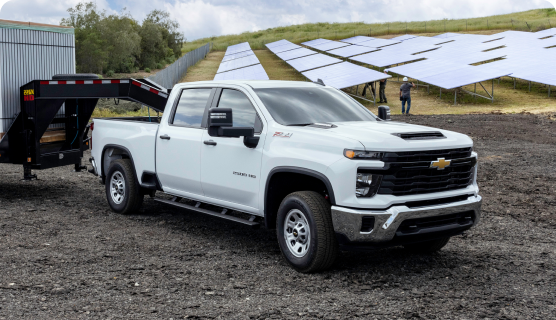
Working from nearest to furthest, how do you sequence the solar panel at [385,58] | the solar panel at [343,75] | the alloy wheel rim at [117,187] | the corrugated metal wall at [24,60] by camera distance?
1. the alloy wheel rim at [117,187]
2. the corrugated metal wall at [24,60]
3. the solar panel at [343,75]
4. the solar panel at [385,58]

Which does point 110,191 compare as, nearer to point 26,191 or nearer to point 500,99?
point 26,191

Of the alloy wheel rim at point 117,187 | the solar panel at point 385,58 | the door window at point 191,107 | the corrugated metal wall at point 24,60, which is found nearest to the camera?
the door window at point 191,107

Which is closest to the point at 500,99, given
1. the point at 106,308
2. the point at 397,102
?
the point at 397,102

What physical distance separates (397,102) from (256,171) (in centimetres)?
2794

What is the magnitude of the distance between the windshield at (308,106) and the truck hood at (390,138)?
0.47m

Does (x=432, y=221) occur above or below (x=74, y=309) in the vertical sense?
above

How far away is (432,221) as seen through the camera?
5.18m

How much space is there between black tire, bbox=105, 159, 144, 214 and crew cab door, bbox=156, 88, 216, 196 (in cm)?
76

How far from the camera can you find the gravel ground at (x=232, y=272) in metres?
4.54

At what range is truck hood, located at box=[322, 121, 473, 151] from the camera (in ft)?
16.1

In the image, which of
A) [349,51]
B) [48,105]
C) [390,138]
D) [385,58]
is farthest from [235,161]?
[349,51]

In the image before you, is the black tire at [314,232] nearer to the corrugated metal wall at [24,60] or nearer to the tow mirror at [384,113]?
the tow mirror at [384,113]

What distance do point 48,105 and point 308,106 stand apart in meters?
5.01

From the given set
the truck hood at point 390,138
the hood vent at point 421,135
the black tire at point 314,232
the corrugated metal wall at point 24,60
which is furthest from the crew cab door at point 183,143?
the corrugated metal wall at point 24,60
